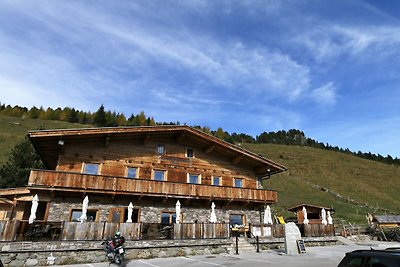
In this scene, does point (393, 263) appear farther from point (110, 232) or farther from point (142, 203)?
point (142, 203)

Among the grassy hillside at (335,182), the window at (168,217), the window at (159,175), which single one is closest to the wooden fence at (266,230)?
the window at (168,217)

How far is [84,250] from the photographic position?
15820 millimetres

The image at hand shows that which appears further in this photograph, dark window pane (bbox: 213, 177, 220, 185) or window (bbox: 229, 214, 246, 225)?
dark window pane (bbox: 213, 177, 220, 185)

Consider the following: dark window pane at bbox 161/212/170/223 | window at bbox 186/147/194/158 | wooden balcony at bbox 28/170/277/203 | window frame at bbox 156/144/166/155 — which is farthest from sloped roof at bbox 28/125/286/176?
dark window pane at bbox 161/212/170/223

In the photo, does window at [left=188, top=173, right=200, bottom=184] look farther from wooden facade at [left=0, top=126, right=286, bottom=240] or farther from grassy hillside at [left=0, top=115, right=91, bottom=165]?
grassy hillside at [left=0, top=115, right=91, bottom=165]

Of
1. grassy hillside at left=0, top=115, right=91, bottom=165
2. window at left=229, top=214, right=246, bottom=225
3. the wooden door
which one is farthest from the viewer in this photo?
grassy hillside at left=0, top=115, right=91, bottom=165

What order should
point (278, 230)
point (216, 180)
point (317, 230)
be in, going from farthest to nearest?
1. point (216, 180)
2. point (317, 230)
3. point (278, 230)

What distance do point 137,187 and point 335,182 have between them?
61722 mm

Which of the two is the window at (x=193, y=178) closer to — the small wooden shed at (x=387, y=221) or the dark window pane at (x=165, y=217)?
the dark window pane at (x=165, y=217)

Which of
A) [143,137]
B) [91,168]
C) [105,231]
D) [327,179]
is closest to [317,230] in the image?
[143,137]

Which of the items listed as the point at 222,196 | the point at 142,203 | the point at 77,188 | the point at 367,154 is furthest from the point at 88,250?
the point at 367,154

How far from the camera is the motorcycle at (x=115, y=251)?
14.7m

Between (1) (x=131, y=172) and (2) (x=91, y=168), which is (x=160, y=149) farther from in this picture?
(2) (x=91, y=168)

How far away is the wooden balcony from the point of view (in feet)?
62.3
